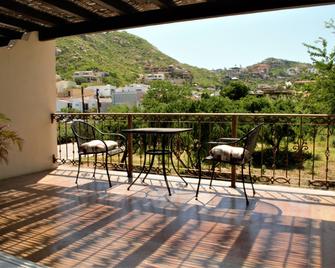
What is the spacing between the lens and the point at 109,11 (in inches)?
168

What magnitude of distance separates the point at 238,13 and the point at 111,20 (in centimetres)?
158

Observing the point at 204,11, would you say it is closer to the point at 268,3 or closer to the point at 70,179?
the point at 268,3

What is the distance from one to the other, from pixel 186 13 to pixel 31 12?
1.79m

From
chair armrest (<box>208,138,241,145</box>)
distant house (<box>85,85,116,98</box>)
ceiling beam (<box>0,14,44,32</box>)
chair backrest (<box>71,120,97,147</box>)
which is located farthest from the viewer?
distant house (<box>85,85,116,98</box>)

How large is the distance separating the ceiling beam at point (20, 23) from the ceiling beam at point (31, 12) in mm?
246

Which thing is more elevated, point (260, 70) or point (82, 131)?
point (260, 70)

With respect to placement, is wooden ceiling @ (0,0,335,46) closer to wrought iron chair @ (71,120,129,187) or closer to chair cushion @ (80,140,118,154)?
wrought iron chair @ (71,120,129,187)

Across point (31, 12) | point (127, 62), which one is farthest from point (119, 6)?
point (127, 62)

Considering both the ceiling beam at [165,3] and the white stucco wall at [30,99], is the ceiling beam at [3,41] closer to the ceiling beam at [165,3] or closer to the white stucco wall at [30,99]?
the white stucco wall at [30,99]

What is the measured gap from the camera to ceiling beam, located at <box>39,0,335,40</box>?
11.6 ft

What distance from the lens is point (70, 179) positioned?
17.4 ft

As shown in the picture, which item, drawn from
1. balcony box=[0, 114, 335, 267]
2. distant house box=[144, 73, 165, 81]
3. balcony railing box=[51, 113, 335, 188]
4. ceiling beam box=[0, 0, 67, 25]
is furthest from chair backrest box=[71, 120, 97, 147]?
distant house box=[144, 73, 165, 81]

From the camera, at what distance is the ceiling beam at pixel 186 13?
353 centimetres

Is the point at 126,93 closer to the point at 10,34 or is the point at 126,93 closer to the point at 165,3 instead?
the point at 10,34
